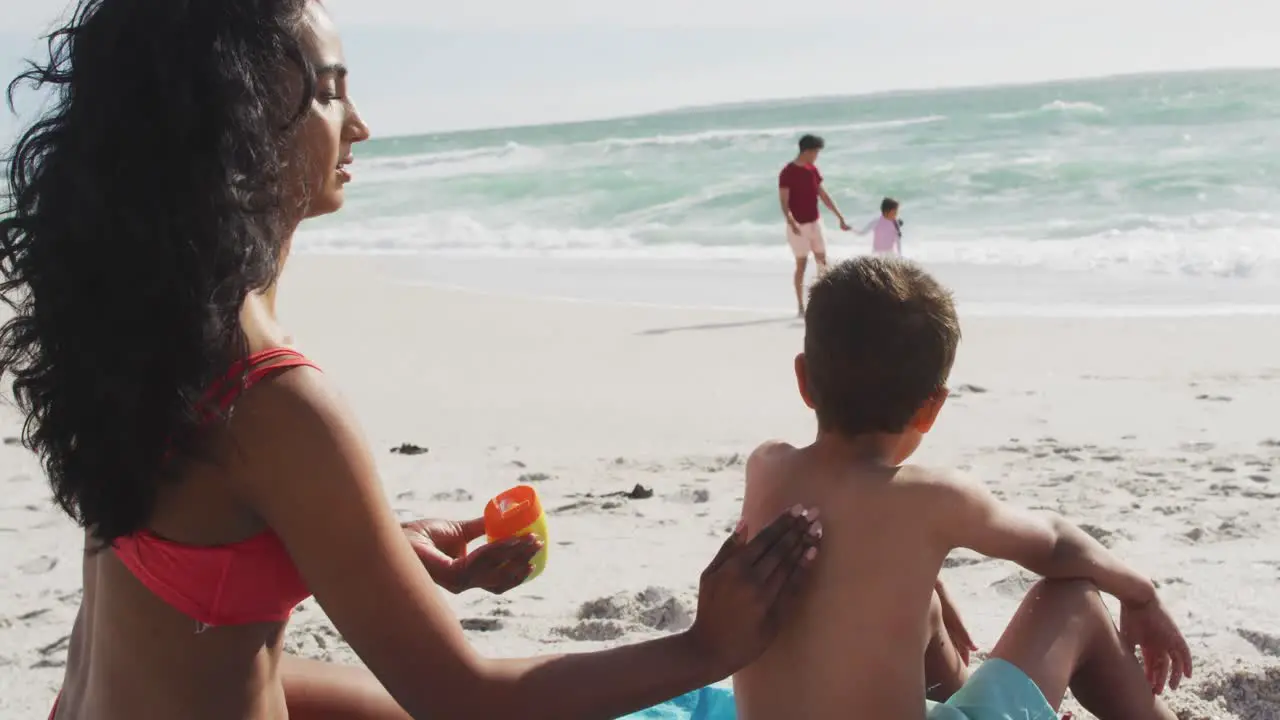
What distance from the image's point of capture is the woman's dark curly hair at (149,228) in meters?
1.56

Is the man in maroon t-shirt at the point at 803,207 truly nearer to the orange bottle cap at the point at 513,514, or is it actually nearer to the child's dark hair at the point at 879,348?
the child's dark hair at the point at 879,348

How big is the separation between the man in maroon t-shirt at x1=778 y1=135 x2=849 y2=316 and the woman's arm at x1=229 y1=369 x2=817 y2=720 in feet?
27.7

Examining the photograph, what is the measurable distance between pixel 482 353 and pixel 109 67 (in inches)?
258

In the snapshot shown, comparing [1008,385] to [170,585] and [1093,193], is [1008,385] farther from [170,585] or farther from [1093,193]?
[1093,193]

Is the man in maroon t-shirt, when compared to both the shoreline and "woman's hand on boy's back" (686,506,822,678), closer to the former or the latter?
the shoreline

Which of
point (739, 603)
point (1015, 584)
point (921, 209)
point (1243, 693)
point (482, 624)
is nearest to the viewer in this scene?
point (739, 603)

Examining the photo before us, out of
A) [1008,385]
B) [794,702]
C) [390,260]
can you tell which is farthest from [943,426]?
[390,260]

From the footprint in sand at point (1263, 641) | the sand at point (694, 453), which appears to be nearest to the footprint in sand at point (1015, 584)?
the sand at point (694, 453)

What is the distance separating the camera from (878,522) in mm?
2131

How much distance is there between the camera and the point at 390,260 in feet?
51.0

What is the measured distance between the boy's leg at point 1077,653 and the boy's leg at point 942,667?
0.63 ft

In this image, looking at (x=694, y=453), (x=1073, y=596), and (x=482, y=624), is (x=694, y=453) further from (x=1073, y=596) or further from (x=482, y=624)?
(x=1073, y=596)

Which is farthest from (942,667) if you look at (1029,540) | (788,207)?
(788,207)

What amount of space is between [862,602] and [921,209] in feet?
56.5
